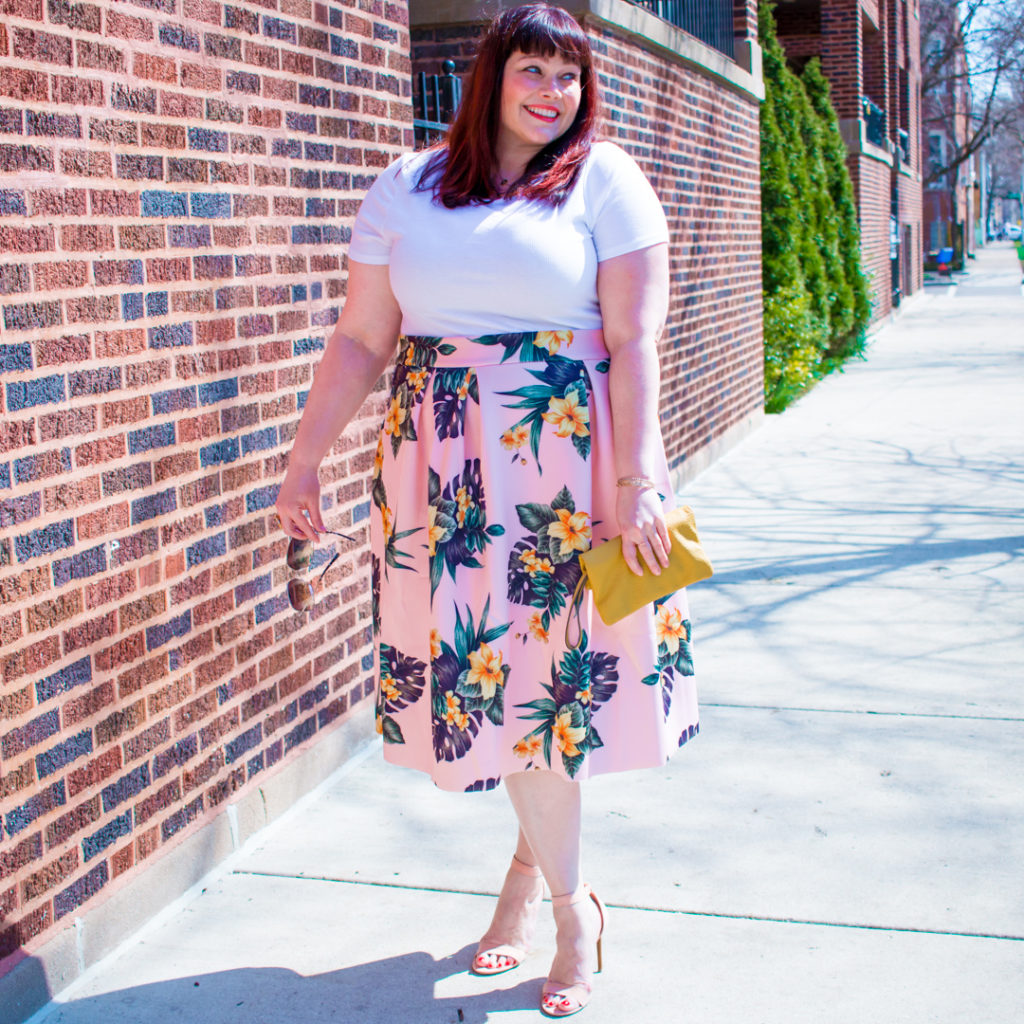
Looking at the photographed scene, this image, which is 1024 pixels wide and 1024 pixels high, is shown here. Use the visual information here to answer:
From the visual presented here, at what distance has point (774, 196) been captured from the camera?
12.7m

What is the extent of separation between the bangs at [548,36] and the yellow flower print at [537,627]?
1103mm

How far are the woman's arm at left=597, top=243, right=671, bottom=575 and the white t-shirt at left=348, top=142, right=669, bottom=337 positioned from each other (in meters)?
0.04

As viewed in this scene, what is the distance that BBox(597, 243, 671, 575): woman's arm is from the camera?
8.12ft

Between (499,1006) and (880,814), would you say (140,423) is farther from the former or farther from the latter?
(880,814)

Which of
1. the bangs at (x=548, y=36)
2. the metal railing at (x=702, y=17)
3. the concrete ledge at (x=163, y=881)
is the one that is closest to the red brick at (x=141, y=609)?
the concrete ledge at (x=163, y=881)

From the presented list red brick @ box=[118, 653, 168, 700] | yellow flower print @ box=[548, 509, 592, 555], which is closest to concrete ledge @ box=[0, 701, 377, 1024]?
red brick @ box=[118, 653, 168, 700]

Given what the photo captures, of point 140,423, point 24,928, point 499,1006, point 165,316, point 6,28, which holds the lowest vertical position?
point 499,1006

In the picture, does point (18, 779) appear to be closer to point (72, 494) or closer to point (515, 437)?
point (72, 494)

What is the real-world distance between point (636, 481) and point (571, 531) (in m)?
0.17

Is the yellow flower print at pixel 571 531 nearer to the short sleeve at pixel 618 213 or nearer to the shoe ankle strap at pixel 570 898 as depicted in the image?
the short sleeve at pixel 618 213

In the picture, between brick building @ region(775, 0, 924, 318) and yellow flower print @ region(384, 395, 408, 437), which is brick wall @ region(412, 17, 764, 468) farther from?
brick building @ region(775, 0, 924, 318)

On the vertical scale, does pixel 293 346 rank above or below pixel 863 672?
above

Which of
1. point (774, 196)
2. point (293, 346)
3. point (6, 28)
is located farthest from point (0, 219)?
point (774, 196)

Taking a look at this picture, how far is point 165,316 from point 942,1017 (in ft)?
7.48
